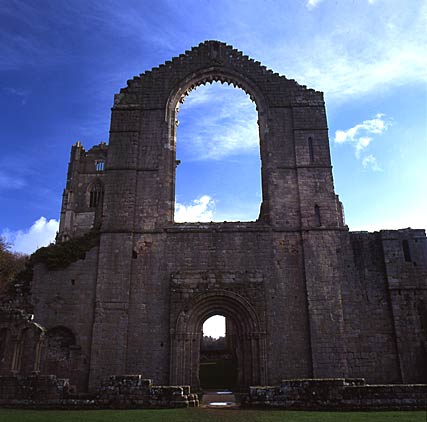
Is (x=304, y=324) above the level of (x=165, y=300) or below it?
below

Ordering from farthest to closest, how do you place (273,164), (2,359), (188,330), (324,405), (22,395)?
1. (273,164)
2. (188,330)
3. (2,359)
4. (22,395)
5. (324,405)

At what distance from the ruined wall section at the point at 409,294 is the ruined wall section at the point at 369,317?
0.21m

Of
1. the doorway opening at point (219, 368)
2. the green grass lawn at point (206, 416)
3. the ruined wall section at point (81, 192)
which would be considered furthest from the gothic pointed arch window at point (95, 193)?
the green grass lawn at point (206, 416)

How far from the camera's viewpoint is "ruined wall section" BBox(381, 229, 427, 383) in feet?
43.2

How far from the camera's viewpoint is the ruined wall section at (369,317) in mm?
13188

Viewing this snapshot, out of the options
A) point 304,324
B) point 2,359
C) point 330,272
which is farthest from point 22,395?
point 330,272

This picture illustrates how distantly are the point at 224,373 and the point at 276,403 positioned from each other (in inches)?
423

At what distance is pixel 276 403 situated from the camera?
927cm

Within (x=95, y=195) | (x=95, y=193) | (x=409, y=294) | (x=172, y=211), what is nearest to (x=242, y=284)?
(x=172, y=211)

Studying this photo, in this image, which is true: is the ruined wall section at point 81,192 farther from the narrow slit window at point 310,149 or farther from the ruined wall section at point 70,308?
the narrow slit window at point 310,149

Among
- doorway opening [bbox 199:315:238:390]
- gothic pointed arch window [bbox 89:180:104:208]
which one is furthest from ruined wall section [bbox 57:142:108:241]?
doorway opening [bbox 199:315:238:390]

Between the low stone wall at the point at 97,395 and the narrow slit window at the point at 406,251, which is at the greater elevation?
the narrow slit window at the point at 406,251

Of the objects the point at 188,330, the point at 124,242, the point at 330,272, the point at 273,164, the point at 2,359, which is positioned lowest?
the point at 2,359

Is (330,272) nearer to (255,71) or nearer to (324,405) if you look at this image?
(324,405)
